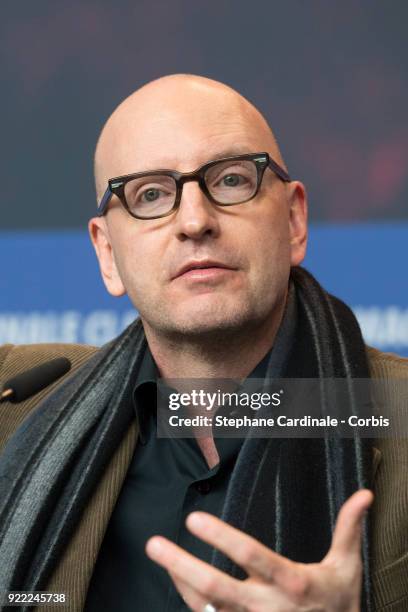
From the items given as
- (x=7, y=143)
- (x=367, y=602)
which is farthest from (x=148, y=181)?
(x=7, y=143)

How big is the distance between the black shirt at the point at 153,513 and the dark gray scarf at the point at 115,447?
2.6 inches

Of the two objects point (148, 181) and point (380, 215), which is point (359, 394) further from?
point (380, 215)

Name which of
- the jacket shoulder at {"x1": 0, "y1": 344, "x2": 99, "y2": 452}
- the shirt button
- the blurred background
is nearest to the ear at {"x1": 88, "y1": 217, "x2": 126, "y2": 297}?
the jacket shoulder at {"x1": 0, "y1": 344, "x2": 99, "y2": 452}

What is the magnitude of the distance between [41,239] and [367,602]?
166 cm

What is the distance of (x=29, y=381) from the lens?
60.4 inches

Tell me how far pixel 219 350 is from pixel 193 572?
716 millimetres

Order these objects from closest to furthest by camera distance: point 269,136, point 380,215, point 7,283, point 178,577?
point 178,577 < point 269,136 < point 380,215 < point 7,283

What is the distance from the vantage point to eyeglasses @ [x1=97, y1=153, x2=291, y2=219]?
160 centimetres

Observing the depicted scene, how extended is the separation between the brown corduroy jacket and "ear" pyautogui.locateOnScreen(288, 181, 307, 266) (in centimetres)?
24

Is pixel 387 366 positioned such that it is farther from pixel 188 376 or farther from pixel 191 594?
pixel 191 594

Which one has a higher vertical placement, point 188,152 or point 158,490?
point 188,152

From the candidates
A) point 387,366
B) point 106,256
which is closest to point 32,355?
point 106,256

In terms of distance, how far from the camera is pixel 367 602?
131cm

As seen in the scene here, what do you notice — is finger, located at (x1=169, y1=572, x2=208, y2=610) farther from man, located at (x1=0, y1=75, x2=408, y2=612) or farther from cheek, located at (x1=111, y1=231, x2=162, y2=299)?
cheek, located at (x1=111, y1=231, x2=162, y2=299)
